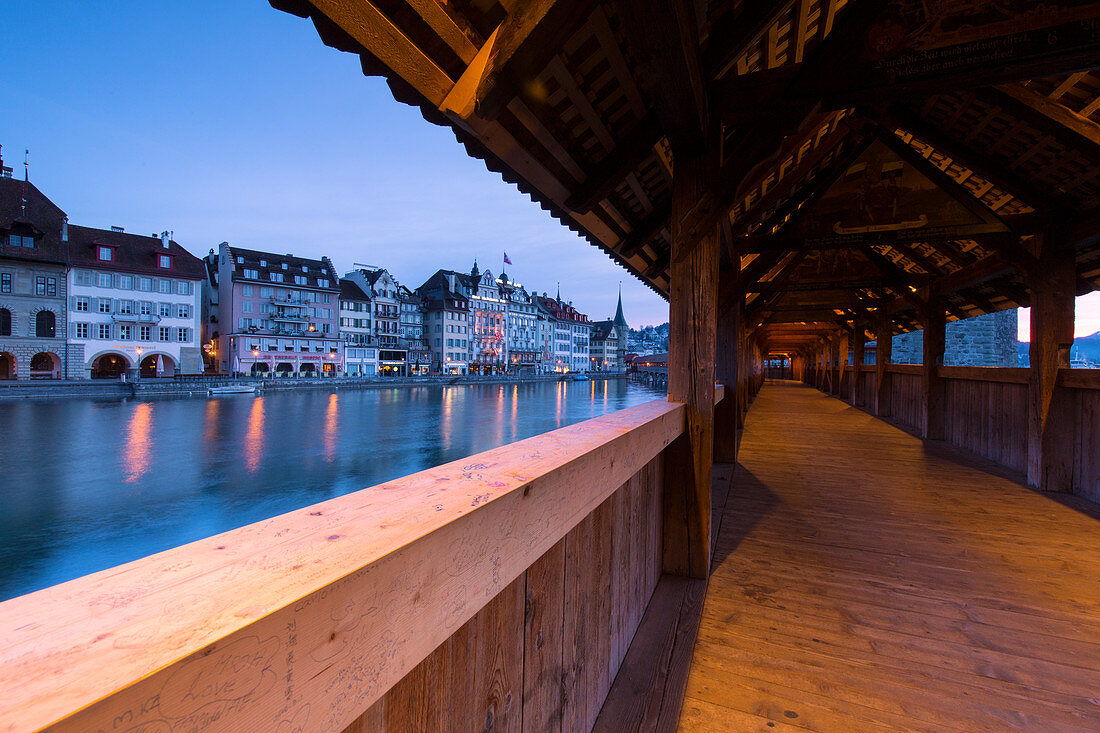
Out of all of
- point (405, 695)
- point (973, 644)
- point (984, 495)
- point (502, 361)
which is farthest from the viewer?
point (502, 361)

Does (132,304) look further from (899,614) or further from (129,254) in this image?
(899,614)

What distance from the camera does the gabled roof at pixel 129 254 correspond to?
35344mm

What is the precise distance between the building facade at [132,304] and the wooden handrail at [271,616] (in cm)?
4709

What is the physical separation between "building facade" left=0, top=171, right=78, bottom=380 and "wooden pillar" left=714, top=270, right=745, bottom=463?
146ft

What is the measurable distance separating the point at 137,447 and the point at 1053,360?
93.6ft

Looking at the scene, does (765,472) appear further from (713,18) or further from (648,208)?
(713,18)

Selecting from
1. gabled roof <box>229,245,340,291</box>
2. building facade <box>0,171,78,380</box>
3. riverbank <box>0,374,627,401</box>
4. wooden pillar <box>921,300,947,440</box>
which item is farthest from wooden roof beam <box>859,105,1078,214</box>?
gabled roof <box>229,245,340,291</box>

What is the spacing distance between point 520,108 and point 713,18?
168cm

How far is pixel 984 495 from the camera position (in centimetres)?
573

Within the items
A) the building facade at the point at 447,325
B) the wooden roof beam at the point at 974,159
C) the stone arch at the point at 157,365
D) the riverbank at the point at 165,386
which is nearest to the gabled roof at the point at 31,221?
the riverbank at the point at 165,386

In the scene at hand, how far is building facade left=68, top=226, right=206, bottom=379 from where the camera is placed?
34781mm

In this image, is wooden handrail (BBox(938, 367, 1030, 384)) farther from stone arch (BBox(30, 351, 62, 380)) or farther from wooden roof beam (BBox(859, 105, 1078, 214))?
stone arch (BBox(30, 351, 62, 380))

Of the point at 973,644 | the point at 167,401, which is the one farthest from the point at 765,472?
the point at 167,401

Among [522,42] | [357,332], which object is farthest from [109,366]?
[522,42]
